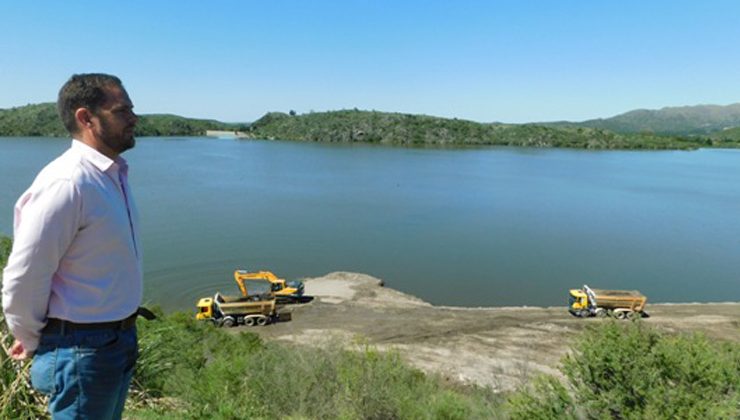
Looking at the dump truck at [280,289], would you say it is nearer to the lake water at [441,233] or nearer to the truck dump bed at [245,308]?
the truck dump bed at [245,308]

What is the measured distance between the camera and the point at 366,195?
45.3 meters

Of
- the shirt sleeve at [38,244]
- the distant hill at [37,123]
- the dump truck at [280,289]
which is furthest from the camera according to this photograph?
the distant hill at [37,123]

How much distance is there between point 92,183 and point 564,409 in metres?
6.22

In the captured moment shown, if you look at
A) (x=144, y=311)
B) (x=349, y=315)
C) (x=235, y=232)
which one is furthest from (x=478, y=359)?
(x=235, y=232)

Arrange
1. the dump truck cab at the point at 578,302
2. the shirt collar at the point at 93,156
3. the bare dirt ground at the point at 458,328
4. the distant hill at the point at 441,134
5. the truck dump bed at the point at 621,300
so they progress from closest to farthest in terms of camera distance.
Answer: the shirt collar at the point at 93,156 < the bare dirt ground at the point at 458,328 < the truck dump bed at the point at 621,300 < the dump truck cab at the point at 578,302 < the distant hill at the point at 441,134

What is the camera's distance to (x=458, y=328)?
52.2 feet

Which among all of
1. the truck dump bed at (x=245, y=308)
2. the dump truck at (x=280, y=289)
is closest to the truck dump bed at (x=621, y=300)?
the dump truck at (x=280, y=289)

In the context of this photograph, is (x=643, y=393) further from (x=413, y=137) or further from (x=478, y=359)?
(x=413, y=137)

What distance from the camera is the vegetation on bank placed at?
465 cm

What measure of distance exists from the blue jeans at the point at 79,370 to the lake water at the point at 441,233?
690 inches

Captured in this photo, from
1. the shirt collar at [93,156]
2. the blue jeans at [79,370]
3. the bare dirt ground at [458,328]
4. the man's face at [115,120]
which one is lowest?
the bare dirt ground at [458,328]

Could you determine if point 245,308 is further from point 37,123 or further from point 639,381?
point 37,123

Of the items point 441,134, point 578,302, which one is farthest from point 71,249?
point 441,134

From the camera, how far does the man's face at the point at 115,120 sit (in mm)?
2100
